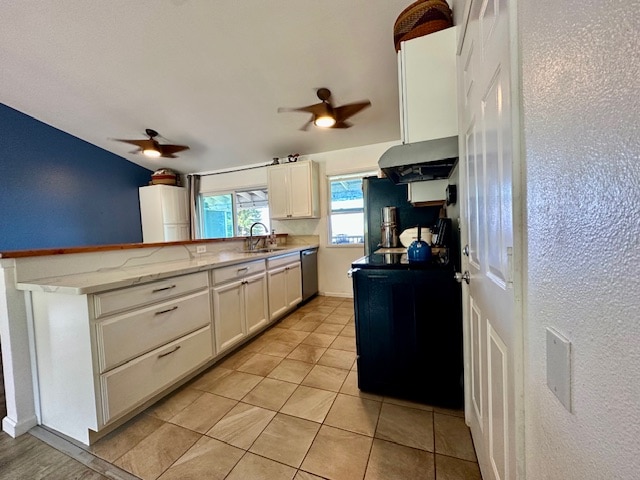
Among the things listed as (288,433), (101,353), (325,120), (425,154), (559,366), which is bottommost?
(288,433)

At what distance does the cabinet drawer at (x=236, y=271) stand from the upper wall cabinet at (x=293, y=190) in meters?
1.48

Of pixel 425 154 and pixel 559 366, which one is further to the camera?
pixel 425 154

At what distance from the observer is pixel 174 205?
5.03 m

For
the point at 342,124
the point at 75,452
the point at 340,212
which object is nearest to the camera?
the point at 75,452

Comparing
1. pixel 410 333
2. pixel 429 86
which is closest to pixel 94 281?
pixel 410 333

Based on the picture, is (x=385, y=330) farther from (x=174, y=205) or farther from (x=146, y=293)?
(x=174, y=205)

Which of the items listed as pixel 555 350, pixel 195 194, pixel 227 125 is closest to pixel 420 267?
pixel 555 350

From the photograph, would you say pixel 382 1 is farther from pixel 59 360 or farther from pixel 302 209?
pixel 59 360

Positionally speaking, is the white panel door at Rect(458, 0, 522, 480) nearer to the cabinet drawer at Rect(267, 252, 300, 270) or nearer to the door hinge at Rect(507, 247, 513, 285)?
the door hinge at Rect(507, 247, 513, 285)

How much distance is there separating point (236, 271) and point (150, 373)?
3.29 ft

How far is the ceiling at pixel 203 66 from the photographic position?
6.91ft

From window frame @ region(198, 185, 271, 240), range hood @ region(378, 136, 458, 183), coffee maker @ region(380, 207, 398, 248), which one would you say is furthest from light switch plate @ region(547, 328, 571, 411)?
window frame @ region(198, 185, 271, 240)

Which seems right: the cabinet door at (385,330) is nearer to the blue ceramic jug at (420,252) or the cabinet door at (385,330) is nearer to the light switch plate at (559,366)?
the blue ceramic jug at (420,252)

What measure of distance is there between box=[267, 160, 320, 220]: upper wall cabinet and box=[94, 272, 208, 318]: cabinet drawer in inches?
87.7
